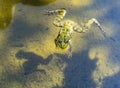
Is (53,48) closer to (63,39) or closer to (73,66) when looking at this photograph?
(63,39)

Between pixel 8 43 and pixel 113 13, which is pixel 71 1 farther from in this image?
pixel 8 43

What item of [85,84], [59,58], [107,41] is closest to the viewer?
[85,84]

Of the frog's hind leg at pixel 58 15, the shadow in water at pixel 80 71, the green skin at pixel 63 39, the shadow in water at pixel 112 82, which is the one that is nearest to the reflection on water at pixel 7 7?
the frog's hind leg at pixel 58 15

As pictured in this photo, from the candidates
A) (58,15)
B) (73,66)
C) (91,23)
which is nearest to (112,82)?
(73,66)

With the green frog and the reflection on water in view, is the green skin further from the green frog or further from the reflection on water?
the reflection on water

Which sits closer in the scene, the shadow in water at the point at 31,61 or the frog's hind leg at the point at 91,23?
the shadow in water at the point at 31,61

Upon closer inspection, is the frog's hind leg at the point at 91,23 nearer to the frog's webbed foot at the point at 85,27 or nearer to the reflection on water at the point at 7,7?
the frog's webbed foot at the point at 85,27

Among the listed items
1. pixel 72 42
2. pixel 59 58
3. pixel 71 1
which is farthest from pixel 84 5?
pixel 59 58
